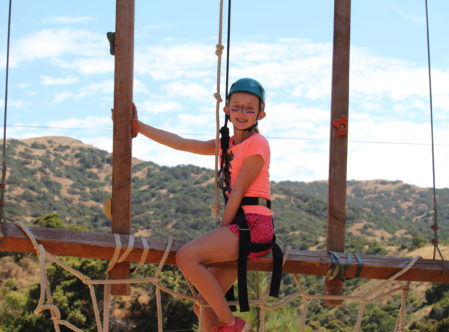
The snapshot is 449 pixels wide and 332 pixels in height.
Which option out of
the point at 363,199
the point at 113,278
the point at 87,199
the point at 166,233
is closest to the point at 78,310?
the point at 113,278

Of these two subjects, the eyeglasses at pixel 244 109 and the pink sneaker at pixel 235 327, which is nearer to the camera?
the pink sneaker at pixel 235 327

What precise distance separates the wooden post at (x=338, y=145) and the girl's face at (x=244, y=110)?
51 cm

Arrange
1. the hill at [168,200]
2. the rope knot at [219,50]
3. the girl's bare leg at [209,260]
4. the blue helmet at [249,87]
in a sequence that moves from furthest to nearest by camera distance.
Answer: the hill at [168,200], the rope knot at [219,50], the blue helmet at [249,87], the girl's bare leg at [209,260]

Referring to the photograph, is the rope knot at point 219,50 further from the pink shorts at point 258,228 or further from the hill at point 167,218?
the hill at point 167,218

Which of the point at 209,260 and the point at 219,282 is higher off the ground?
the point at 209,260

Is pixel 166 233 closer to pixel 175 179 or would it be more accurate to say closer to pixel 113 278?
pixel 175 179

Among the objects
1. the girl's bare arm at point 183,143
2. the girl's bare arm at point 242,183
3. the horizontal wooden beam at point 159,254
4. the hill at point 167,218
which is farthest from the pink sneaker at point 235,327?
the hill at point 167,218

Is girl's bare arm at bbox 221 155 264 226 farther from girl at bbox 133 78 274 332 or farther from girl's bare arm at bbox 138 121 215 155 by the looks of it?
girl's bare arm at bbox 138 121 215 155

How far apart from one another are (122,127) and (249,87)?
2.19 feet

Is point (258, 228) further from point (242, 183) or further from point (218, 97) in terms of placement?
point (218, 97)

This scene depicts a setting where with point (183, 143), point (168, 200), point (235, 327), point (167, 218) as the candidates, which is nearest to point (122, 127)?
point (183, 143)

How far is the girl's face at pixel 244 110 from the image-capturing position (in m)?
3.60

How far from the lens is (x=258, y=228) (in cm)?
349

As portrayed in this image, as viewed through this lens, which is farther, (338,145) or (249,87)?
(338,145)
